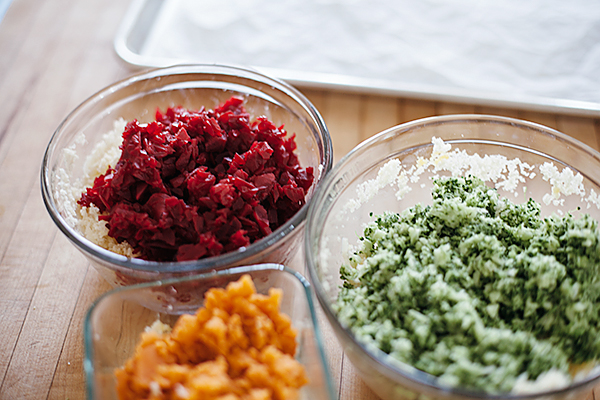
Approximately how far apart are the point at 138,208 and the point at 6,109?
106 centimetres

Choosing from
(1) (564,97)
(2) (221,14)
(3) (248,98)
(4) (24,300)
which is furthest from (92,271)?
(1) (564,97)

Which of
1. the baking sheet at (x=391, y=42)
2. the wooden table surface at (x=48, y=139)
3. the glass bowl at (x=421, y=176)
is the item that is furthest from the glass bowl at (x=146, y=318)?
the baking sheet at (x=391, y=42)

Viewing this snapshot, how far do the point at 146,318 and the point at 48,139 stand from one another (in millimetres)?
1000

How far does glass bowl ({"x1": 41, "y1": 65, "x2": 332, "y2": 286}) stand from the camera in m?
1.34

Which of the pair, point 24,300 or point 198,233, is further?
point 24,300

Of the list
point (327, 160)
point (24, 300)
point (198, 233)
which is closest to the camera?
point (198, 233)

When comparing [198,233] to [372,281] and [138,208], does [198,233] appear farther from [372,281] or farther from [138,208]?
[372,281]

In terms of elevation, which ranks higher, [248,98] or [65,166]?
[248,98]

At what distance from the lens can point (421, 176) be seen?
1396 mm

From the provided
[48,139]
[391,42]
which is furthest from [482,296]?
[48,139]

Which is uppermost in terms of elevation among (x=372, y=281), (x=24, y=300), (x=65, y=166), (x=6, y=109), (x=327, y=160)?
(x=327, y=160)

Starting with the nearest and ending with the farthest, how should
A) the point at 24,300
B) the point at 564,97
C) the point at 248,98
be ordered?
the point at 24,300
the point at 248,98
the point at 564,97

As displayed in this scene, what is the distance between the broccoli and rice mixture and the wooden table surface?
1.07ft

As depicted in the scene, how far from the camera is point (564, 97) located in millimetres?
1895
